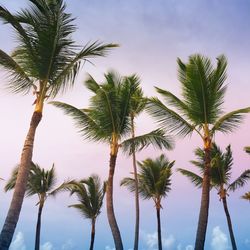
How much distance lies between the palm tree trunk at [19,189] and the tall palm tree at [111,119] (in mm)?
6331

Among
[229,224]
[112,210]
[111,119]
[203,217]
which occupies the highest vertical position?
[111,119]

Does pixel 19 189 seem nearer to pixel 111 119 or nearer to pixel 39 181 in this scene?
pixel 111 119

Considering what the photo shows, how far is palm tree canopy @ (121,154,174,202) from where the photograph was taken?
2642cm

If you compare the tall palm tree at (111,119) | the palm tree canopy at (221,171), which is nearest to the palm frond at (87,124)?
the tall palm tree at (111,119)

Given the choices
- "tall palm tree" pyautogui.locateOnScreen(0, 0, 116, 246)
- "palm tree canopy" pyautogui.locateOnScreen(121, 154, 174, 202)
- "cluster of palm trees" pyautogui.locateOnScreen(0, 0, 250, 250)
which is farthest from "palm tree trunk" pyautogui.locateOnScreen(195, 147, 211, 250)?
"palm tree canopy" pyautogui.locateOnScreen(121, 154, 174, 202)

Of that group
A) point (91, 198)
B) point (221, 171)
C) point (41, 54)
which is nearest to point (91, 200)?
point (91, 198)

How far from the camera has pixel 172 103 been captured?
47.4ft

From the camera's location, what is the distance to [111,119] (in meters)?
16.7

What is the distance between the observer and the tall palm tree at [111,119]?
16406mm

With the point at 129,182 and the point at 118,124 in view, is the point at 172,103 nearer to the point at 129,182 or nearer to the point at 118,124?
the point at 118,124

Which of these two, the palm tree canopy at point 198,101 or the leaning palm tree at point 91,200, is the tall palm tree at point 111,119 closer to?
the palm tree canopy at point 198,101

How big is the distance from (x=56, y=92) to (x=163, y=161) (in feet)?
56.6

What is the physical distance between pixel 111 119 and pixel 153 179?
440 inches

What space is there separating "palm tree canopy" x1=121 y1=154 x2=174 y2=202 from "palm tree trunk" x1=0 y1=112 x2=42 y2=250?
17140mm
